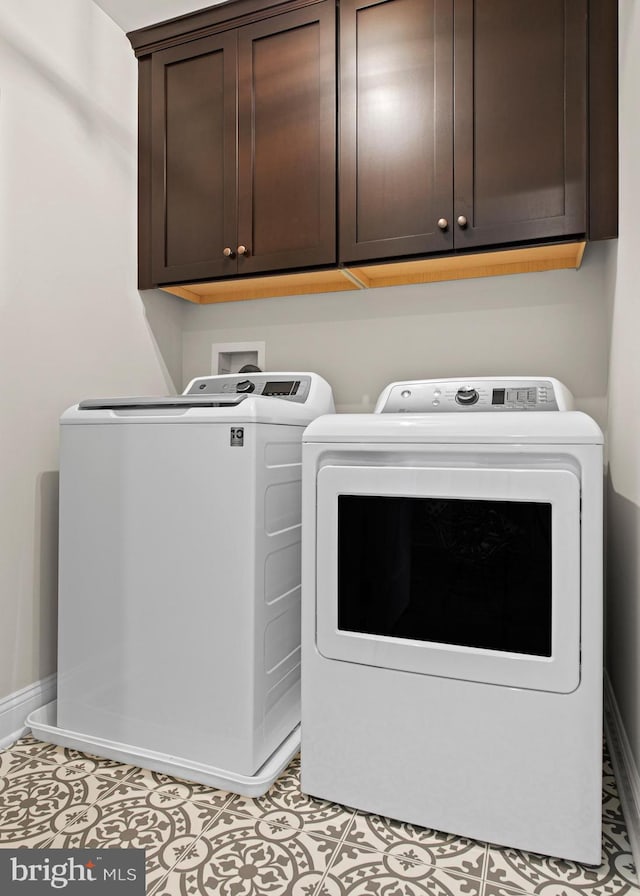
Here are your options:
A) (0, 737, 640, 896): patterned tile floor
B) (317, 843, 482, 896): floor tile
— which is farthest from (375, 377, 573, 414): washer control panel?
(317, 843, 482, 896): floor tile

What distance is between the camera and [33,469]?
70.6 inches

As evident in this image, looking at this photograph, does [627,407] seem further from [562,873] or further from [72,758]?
[72,758]

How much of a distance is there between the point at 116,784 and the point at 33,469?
3.14 feet

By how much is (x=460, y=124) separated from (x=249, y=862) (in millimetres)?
2048

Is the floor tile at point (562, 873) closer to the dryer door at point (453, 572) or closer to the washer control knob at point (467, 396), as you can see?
the dryer door at point (453, 572)

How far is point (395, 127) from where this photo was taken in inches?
71.3

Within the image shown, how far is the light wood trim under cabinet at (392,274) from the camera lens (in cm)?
187

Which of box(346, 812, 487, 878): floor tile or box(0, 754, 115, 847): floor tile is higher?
box(0, 754, 115, 847): floor tile

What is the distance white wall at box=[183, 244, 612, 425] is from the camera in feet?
6.32

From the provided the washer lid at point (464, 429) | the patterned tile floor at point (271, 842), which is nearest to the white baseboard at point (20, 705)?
the patterned tile floor at point (271, 842)

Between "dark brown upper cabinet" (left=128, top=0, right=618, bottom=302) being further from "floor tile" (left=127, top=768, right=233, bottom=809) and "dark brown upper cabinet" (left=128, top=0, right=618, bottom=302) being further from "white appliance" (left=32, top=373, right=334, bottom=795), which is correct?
"floor tile" (left=127, top=768, right=233, bottom=809)

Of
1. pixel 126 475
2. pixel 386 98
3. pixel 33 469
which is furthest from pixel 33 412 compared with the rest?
pixel 386 98

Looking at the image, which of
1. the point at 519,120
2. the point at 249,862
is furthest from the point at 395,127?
the point at 249,862

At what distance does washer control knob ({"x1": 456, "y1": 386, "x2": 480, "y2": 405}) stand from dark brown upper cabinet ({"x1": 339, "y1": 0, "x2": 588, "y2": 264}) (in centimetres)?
45
